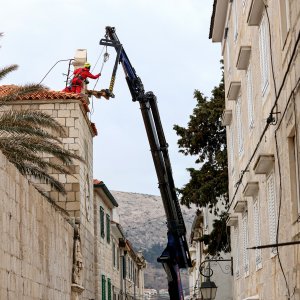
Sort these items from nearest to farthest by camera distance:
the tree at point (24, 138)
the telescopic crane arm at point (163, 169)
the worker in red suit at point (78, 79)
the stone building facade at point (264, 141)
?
the stone building facade at point (264, 141)
the tree at point (24, 138)
the telescopic crane arm at point (163, 169)
the worker in red suit at point (78, 79)

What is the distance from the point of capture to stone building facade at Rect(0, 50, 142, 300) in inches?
615

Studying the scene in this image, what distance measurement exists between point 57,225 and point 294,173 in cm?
1032

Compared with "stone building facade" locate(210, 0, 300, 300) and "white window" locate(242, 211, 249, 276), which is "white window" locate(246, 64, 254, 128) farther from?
"white window" locate(242, 211, 249, 276)

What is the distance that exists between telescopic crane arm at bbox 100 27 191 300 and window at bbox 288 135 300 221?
9.45 meters

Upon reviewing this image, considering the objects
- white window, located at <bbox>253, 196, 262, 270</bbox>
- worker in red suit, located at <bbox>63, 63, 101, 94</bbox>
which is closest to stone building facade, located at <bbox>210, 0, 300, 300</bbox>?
white window, located at <bbox>253, 196, 262, 270</bbox>

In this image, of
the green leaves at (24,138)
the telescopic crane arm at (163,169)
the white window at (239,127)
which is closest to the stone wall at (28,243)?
the green leaves at (24,138)

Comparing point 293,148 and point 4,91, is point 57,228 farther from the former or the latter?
point 293,148

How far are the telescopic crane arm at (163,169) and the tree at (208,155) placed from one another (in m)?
6.42

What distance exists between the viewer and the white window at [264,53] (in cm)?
1462

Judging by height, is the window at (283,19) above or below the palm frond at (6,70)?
below

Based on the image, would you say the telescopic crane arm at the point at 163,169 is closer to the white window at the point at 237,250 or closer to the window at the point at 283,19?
the white window at the point at 237,250

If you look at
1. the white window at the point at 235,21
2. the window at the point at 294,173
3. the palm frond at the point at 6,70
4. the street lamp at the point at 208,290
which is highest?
the white window at the point at 235,21

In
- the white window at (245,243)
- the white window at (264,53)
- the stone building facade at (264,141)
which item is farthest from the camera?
the white window at (245,243)

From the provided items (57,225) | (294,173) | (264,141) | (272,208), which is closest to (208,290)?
(57,225)
